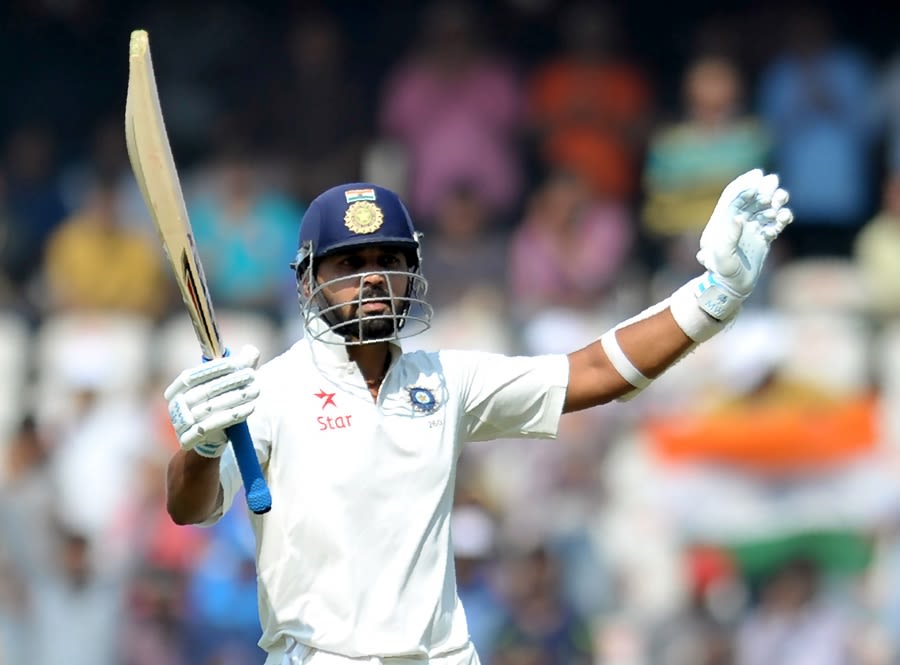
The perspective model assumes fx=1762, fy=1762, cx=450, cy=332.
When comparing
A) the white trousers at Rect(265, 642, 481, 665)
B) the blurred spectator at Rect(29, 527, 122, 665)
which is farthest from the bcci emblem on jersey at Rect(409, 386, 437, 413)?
the blurred spectator at Rect(29, 527, 122, 665)

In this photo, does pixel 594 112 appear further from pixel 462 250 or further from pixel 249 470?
pixel 249 470

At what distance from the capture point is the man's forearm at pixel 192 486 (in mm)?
3555

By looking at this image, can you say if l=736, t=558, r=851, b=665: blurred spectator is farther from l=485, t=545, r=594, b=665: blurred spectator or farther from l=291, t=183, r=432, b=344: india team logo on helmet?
l=291, t=183, r=432, b=344: india team logo on helmet

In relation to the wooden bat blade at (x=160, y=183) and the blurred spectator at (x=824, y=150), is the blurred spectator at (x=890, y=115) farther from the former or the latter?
the wooden bat blade at (x=160, y=183)

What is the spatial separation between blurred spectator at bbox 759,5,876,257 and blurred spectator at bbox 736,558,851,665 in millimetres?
2012

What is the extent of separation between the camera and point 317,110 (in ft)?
31.9

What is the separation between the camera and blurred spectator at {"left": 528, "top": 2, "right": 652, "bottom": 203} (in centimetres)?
A: 929

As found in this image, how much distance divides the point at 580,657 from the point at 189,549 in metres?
1.92

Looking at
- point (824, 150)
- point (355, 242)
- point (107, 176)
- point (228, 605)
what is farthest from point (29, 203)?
point (355, 242)

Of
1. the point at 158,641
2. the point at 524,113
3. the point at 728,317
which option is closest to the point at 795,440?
the point at 524,113

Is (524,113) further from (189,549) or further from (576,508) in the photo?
(189,549)

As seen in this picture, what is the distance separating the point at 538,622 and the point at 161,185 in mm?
4150

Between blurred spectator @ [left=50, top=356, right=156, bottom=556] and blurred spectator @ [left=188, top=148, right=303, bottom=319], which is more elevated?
blurred spectator @ [left=188, top=148, right=303, bottom=319]

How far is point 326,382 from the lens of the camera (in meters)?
3.79
